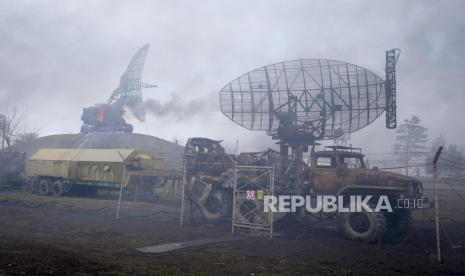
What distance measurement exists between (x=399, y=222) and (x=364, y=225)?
2128mm

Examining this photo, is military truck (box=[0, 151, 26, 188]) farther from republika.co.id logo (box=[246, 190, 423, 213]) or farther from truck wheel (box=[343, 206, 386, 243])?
truck wheel (box=[343, 206, 386, 243])

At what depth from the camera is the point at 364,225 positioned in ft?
47.8

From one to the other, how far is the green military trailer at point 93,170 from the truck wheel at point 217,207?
638 centimetres

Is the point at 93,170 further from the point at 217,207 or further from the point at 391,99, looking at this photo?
the point at 391,99

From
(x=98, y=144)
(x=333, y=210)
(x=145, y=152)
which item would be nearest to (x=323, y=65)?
(x=333, y=210)

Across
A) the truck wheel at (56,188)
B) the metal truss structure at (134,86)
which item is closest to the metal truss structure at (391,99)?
the truck wheel at (56,188)

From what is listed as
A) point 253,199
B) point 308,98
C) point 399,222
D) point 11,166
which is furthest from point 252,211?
point 11,166

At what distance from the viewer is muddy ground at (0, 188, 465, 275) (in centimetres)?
903

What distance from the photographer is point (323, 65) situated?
69.3 feet

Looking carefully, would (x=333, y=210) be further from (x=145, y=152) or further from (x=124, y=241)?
(x=145, y=152)

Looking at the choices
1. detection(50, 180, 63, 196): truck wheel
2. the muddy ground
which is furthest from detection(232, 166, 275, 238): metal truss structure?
detection(50, 180, 63, 196): truck wheel

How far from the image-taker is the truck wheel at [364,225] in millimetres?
13969

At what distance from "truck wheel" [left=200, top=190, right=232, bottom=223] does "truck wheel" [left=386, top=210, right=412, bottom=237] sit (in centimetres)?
703

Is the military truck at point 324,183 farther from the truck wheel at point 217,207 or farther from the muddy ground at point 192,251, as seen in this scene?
the muddy ground at point 192,251
